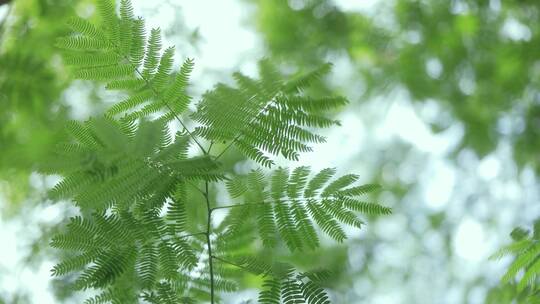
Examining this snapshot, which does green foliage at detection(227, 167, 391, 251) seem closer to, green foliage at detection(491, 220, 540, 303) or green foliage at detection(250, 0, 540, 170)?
green foliage at detection(491, 220, 540, 303)

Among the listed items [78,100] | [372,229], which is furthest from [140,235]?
[372,229]

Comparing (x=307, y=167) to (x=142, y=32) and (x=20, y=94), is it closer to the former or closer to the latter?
(x=142, y=32)

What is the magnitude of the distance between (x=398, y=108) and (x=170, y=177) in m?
7.98

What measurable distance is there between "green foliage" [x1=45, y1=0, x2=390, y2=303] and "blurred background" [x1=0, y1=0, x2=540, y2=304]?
3047 millimetres

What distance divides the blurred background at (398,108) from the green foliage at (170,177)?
10.00ft

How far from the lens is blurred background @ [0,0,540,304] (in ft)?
19.7

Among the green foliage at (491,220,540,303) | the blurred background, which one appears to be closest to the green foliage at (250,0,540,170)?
the blurred background

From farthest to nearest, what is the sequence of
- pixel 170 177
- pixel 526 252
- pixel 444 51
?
1. pixel 444 51
2. pixel 526 252
3. pixel 170 177

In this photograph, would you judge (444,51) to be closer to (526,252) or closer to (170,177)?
(526,252)

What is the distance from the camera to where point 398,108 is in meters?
9.80

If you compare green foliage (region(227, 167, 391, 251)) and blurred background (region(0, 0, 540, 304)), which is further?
blurred background (region(0, 0, 540, 304))

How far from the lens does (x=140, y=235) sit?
2305 mm

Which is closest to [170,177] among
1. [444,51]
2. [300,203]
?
[300,203]

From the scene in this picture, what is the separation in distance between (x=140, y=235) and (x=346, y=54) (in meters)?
6.88
